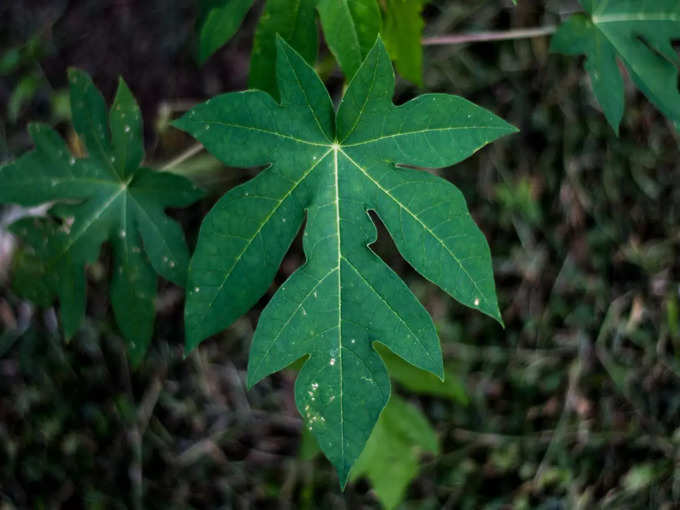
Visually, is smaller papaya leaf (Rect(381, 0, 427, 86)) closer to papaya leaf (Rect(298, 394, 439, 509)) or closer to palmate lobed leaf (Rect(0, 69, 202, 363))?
palmate lobed leaf (Rect(0, 69, 202, 363))

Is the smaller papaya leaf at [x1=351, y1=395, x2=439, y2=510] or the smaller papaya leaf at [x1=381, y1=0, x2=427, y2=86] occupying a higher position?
the smaller papaya leaf at [x1=381, y1=0, x2=427, y2=86]

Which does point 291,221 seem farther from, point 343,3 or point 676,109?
point 676,109

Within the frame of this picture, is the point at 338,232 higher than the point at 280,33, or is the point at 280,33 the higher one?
the point at 280,33

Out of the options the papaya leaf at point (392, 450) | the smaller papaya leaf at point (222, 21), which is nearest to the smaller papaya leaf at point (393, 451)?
the papaya leaf at point (392, 450)

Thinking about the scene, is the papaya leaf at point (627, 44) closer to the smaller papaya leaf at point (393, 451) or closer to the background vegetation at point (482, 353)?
the background vegetation at point (482, 353)

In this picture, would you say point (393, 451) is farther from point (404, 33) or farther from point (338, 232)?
point (404, 33)

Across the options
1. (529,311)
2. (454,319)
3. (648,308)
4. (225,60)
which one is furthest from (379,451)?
(225,60)

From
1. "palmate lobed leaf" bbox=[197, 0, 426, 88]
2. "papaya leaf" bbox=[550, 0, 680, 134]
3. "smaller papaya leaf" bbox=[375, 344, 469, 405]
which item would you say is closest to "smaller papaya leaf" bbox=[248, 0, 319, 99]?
"palmate lobed leaf" bbox=[197, 0, 426, 88]

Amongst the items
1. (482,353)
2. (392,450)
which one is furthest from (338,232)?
(482,353)
